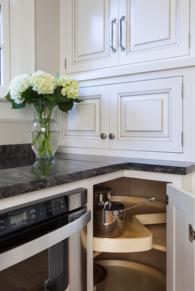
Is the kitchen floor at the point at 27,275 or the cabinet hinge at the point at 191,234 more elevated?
the cabinet hinge at the point at 191,234

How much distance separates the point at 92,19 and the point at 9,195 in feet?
4.04

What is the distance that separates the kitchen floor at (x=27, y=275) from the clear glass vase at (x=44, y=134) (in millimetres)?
614

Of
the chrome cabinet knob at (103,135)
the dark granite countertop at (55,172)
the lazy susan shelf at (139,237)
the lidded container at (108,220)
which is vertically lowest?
the lazy susan shelf at (139,237)

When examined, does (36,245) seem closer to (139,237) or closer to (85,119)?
(139,237)

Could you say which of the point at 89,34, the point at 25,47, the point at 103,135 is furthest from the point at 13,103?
the point at 89,34

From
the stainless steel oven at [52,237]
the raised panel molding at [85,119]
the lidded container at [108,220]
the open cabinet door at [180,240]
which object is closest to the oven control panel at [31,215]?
the stainless steel oven at [52,237]

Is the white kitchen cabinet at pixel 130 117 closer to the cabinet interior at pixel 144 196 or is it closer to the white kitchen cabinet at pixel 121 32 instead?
the white kitchen cabinet at pixel 121 32

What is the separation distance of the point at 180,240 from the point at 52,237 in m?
0.55

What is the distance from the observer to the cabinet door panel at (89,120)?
152 centimetres

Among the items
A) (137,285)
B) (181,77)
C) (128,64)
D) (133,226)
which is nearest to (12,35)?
(128,64)

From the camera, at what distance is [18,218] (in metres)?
0.74

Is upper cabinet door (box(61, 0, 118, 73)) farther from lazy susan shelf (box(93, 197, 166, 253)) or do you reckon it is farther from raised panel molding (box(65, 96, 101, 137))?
lazy susan shelf (box(93, 197, 166, 253))

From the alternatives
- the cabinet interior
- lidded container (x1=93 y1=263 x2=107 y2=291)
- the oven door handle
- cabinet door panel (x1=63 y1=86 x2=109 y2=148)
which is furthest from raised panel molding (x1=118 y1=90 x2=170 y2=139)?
lidded container (x1=93 y1=263 x2=107 y2=291)

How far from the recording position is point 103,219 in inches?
45.6
